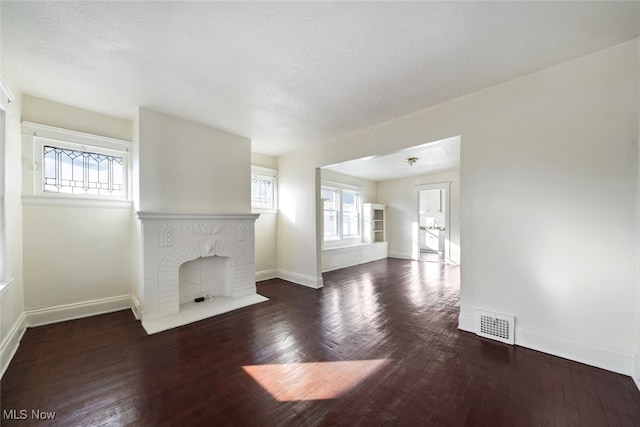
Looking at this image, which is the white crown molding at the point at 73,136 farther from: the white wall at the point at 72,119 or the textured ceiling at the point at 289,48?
the textured ceiling at the point at 289,48

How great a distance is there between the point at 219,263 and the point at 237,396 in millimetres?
2509

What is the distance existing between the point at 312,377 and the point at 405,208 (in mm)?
6577

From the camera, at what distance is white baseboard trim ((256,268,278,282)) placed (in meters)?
4.96

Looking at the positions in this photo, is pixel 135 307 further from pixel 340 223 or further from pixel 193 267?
pixel 340 223

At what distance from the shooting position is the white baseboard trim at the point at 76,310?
2.84 meters

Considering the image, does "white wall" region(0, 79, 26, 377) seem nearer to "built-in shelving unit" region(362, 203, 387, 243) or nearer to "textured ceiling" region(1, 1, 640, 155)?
"textured ceiling" region(1, 1, 640, 155)

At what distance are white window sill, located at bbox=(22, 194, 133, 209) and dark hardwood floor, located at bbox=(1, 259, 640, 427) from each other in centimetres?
147

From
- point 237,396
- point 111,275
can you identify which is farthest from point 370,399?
point 111,275

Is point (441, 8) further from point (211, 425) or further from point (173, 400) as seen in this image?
point (173, 400)

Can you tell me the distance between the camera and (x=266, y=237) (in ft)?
16.8

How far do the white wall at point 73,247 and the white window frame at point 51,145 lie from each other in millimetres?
25

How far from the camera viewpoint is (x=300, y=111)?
317cm

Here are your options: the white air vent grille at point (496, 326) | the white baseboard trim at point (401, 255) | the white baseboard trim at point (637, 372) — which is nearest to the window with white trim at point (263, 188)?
the white air vent grille at point (496, 326)
